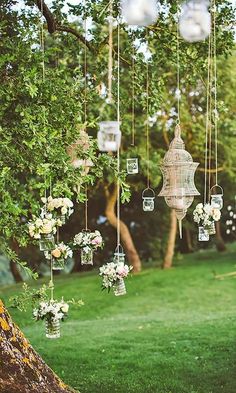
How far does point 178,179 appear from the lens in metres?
5.71

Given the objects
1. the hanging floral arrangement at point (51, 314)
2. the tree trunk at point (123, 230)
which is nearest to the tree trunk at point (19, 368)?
the hanging floral arrangement at point (51, 314)

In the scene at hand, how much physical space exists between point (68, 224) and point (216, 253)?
12.0 feet

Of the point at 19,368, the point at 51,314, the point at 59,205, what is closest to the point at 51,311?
the point at 51,314

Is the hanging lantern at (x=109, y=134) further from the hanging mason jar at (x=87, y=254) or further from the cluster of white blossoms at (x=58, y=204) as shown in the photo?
the hanging mason jar at (x=87, y=254)

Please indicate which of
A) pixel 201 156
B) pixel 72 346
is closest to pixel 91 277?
A: pixel 201 156

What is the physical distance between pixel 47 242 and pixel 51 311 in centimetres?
53

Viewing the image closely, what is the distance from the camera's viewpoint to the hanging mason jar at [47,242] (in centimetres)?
523

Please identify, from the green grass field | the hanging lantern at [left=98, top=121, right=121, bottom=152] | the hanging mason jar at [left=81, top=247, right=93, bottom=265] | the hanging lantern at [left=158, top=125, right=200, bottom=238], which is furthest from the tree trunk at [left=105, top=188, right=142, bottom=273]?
the hanging lantern at [left=98, top=121, right=121, bottom=152]

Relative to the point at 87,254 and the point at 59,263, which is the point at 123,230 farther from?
the point at 59,263

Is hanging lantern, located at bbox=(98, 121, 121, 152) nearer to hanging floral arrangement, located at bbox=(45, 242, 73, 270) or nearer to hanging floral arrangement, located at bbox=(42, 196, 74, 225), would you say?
hanging floral arrangement, located at bbox=(42, 196, 74, 225)

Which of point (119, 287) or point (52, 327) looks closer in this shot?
point (52, 327)

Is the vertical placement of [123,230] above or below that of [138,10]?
below

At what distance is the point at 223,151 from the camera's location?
46.8ft

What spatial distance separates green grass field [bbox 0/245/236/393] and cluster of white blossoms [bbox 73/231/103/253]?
2095mm
